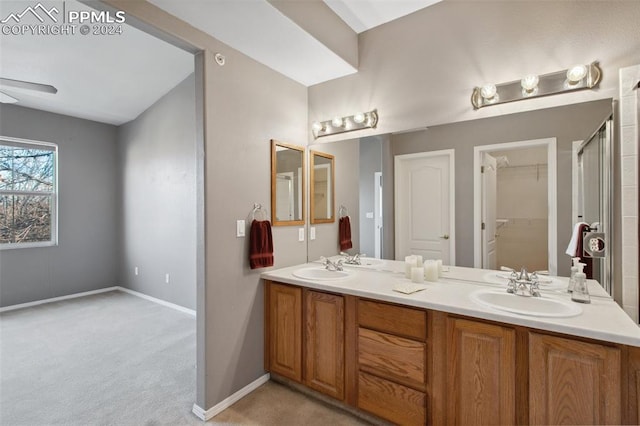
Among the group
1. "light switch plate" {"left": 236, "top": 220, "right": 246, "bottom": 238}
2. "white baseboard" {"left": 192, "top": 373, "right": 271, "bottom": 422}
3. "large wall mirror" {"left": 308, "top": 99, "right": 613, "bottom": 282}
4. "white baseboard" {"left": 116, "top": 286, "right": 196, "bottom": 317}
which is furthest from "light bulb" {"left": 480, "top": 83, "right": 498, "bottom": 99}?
"white baseboard" {"left": 116, "top": 286, "right": 196, "bottom": 317}

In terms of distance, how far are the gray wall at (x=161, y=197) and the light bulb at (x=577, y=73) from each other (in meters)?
3.60

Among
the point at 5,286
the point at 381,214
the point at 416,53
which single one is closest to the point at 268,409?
the point at 381,214

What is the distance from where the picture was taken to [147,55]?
3.37 meters

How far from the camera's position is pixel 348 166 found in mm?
2670

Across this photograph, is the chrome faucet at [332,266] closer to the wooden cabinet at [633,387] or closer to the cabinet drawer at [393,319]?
the cabinet drawer at [393,319]

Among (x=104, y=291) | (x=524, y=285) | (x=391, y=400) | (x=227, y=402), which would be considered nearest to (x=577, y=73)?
(x=524, y=285)

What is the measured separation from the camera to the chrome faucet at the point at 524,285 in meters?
1.65

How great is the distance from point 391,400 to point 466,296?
29.4 inches

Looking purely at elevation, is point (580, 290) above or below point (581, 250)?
below

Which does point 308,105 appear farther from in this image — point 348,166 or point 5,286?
point 5,286

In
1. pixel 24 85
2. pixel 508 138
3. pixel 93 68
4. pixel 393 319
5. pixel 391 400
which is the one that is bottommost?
pixel 391 400

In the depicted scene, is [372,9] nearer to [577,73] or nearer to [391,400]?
[577,73]

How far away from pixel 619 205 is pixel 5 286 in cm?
639

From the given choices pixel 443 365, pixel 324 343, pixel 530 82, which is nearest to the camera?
pixel 443 365
